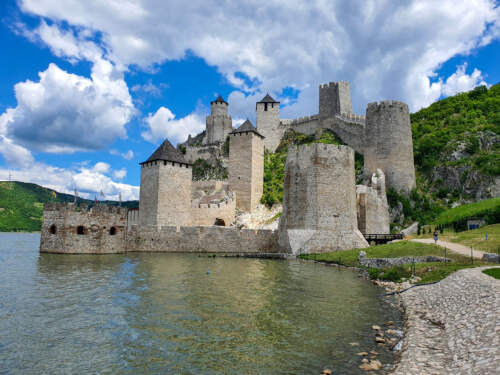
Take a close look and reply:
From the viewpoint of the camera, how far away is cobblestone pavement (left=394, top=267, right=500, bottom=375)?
221 inches

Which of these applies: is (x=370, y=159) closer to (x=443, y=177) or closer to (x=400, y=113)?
(x=400, y=113)

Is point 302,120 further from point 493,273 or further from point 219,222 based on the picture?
point 493,273

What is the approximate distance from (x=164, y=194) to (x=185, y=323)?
22561 mm

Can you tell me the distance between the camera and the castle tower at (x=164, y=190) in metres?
30.2

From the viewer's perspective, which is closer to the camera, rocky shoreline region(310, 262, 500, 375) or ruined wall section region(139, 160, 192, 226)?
rocky shoreline region(310, 262, 500, 375)

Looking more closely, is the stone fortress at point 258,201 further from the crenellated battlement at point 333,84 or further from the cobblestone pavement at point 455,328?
the cobblestone pavement at point 455,328

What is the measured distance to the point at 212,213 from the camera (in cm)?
3456

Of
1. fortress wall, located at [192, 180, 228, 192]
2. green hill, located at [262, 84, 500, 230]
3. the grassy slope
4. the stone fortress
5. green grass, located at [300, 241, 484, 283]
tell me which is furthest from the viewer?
fortress wall, located at [192, 180, 228, 192]

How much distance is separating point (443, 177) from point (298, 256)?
699 inches

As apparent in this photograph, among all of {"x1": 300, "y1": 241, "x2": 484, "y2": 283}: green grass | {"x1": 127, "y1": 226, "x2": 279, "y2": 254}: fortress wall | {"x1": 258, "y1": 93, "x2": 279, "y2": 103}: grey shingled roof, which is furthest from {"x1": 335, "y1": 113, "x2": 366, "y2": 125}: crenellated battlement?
{"x1": 300, "y1": 241, "x2": 484, "y2": 283}: green grass

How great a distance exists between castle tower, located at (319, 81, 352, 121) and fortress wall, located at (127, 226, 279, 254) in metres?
25.0

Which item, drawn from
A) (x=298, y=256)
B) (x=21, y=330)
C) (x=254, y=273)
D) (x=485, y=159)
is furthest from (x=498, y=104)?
(x=21, y=330)

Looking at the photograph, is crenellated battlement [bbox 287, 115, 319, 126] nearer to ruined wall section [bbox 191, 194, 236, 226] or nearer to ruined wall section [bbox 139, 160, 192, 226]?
ruined wall section [bbox 191, 194, 236, 226]

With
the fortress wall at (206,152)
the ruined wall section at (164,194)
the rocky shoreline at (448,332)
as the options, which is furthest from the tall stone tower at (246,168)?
the rocky shoreline at (448,332)
